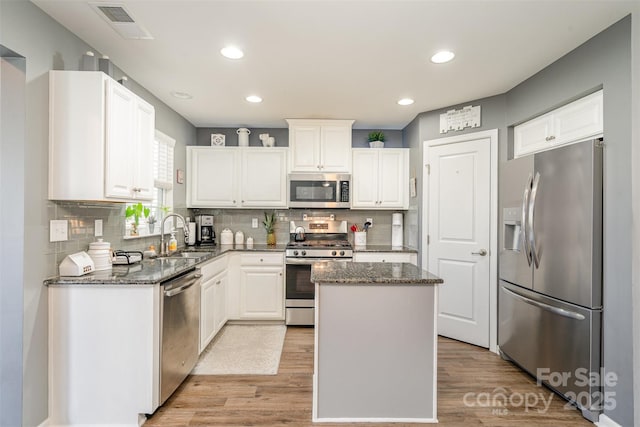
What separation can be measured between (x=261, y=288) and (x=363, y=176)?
193cm

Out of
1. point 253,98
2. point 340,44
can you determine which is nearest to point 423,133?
point 340,44

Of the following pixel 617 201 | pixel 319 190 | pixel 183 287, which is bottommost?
pixel 183 287

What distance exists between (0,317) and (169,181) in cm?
210

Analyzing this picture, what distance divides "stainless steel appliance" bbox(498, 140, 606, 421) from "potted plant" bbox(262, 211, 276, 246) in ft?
9.00

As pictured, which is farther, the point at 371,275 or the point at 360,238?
the point at 360,238

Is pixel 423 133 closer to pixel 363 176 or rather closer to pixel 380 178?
pixel 380 178

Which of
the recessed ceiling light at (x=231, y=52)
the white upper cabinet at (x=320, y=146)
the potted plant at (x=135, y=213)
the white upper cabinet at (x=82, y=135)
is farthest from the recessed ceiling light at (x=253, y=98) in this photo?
the potted plant at (x=135, y=213)

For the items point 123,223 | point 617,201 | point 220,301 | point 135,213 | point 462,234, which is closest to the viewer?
point 617,201

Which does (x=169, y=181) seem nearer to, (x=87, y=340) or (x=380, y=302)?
(x=87, y=340)

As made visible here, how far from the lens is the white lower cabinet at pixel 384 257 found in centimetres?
379

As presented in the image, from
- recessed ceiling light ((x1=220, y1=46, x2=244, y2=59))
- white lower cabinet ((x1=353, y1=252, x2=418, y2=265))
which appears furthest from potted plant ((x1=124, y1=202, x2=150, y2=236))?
white lower cabinet ((x1=353, y1=252, x2=418, y2=265))

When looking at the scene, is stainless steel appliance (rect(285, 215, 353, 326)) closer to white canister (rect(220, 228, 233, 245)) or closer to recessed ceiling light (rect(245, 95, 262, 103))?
white canister (rect(220, 228, 233, 245))

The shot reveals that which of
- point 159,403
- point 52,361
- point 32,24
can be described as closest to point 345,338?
point 159,403

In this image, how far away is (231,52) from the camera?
229cm
